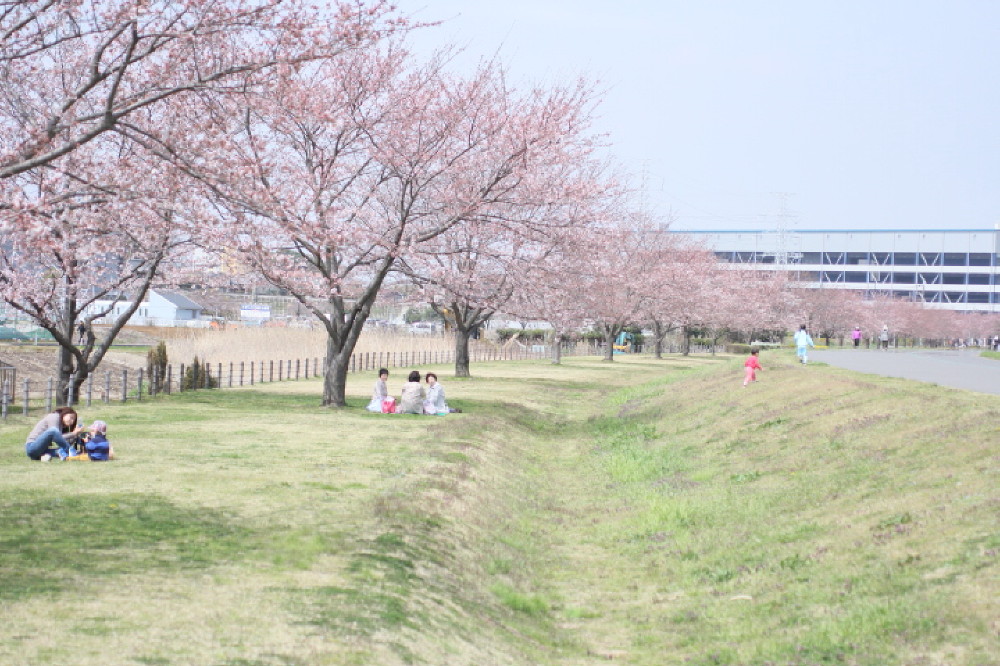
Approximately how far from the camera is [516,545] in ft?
43.7

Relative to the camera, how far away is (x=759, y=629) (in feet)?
30.3

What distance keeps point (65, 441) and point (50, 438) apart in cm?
24

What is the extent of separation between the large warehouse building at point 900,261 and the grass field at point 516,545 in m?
98.1

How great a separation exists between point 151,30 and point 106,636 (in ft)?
26.4

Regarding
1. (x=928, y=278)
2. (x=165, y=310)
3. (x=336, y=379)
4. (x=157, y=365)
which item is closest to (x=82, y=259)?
(x=157, y=365)

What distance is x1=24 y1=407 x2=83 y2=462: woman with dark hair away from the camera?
15.0 metres

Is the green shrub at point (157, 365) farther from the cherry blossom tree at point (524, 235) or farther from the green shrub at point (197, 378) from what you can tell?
the cherry blossom tree at point (524, 235)

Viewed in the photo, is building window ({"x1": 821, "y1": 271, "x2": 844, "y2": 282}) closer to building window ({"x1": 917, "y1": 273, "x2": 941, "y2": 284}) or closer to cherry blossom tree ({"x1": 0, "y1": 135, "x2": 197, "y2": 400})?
building window ({"x1": 917, "y1": 273, "x2": 941, "y2": 284})

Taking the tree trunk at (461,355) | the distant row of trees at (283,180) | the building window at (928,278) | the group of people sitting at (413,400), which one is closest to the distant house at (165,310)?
the tree trunk at (461,355)

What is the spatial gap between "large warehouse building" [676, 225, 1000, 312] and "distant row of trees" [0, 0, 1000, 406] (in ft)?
281

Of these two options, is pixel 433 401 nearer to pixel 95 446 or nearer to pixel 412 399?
pixel 412 399

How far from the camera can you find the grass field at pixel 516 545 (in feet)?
25.3

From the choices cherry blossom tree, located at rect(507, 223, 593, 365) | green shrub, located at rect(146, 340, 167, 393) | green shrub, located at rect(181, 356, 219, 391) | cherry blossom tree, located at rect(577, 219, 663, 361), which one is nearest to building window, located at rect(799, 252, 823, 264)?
cherry blossom tree, located at rect(577, 219, 663, 361)

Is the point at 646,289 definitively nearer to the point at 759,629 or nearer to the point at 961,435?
A: the point at 961,435
